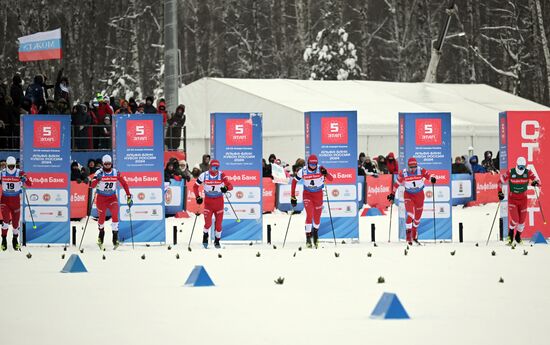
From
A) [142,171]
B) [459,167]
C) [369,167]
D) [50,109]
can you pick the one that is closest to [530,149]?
[142,171]

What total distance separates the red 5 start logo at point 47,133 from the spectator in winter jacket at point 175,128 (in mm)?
6582

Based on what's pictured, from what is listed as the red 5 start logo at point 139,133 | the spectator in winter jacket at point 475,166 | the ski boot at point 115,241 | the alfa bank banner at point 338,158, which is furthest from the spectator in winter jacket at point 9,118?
the spectator in winter jacket at point 475,166

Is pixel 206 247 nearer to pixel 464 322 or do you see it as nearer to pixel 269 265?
pixel 269 265

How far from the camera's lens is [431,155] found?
23.9 m

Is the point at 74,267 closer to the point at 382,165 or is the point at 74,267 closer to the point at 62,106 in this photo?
the point at 62,106

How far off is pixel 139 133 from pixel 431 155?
6155 millimetres

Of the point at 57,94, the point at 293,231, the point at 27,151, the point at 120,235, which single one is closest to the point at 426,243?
the point at 293,231

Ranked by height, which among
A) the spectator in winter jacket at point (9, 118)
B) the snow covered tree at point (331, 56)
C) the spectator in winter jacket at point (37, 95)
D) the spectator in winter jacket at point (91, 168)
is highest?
the snow covered tree at point (331, 56)

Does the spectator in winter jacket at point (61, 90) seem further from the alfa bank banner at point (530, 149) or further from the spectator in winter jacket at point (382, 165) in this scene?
the alfa bank banner at point (530, 149)

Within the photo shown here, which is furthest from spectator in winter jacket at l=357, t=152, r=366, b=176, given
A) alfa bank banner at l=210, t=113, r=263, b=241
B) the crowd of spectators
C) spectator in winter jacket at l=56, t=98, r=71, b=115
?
alfa bank banner at l=210, t=113, r=263, b=241

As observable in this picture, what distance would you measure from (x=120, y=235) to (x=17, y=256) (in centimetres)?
324

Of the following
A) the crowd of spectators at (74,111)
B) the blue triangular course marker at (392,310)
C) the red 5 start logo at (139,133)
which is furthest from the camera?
the crowd of spectators at (74,111)

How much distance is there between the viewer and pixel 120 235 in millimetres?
22812

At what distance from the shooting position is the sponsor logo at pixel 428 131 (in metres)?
23.7
